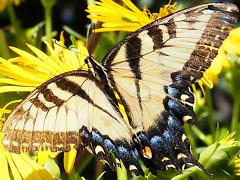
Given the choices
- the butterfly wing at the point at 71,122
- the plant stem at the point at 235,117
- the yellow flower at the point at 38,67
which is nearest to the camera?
the butterfly wing at the point at 71,122

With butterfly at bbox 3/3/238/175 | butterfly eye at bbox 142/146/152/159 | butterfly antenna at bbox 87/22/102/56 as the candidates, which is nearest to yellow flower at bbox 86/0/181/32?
butterfly antenna at bbox 87/22/102/56

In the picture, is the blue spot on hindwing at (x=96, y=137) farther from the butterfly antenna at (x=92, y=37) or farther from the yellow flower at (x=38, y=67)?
the butterfly antenna at (x=92, y=37)

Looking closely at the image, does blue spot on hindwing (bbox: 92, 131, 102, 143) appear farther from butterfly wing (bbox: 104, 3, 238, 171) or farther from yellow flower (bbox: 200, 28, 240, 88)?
yellow flower (bbox: 200, 28, 240, 88)

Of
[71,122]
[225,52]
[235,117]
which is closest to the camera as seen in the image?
[71,122]

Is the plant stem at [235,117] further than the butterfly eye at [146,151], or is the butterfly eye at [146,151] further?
the plant stem at [235,117]

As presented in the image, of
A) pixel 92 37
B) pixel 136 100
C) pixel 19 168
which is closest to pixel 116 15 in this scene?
pixel 92 37

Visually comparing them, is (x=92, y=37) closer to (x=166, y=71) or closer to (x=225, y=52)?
(x=166, y=71)

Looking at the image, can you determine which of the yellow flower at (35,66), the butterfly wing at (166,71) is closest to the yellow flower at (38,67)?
the yellow flower at (35,66)
